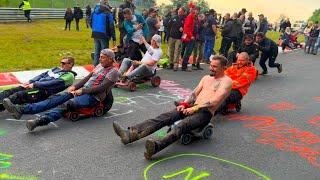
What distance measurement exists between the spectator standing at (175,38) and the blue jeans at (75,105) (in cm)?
600

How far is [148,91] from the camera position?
32.2 feet

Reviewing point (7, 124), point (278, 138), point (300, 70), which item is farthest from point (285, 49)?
point (7, 124)

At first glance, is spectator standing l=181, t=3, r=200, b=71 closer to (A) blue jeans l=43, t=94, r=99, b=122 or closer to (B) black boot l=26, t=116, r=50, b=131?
(A) blue jeans l=43, t=94, r=99, b=122

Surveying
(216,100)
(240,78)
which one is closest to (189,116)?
(216,100)

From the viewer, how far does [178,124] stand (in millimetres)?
6027

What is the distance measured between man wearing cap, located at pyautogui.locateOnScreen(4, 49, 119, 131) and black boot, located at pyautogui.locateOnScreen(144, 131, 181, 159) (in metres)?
1.72

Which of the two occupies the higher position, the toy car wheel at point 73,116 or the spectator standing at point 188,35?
the spectator standing at point 188,35

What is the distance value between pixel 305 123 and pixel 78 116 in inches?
164

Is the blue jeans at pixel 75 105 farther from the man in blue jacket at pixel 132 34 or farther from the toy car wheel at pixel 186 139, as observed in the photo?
the man in blue jacket at pixel 132 34

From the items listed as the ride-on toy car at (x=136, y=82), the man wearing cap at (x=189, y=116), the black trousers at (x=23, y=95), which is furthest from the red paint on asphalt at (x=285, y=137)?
the black trousers at (x=23, y=95)

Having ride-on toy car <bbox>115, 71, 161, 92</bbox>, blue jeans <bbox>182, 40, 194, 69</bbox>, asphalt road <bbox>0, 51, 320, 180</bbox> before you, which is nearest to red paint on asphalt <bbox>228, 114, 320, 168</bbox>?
asphalt road <bbox>0, 51, 320, 180</bbox>

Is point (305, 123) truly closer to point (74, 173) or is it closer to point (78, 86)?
point (78, 86)

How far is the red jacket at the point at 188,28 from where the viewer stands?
1273cm

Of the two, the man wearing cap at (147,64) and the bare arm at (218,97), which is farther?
the man wearing cap at (147,64)
